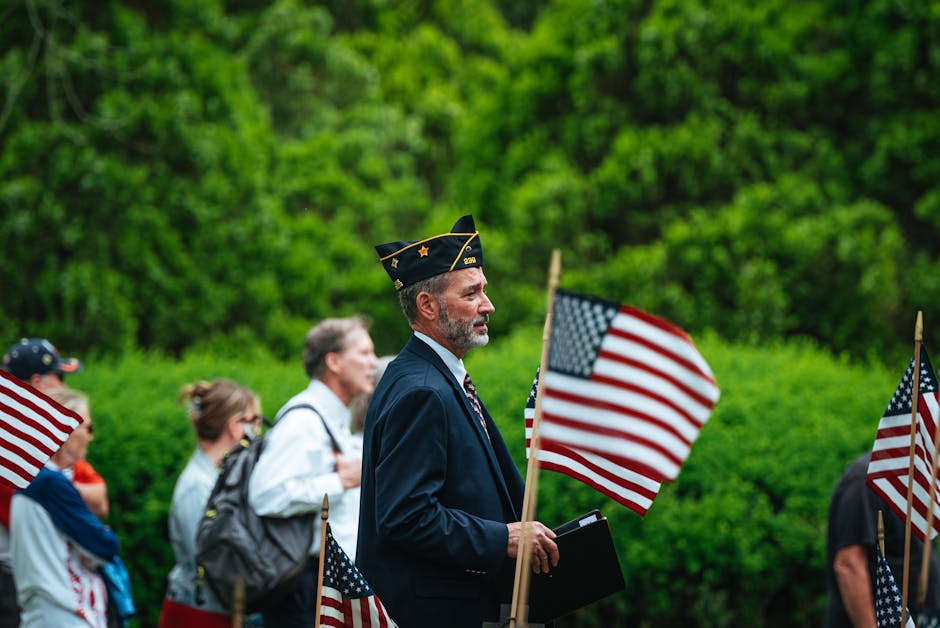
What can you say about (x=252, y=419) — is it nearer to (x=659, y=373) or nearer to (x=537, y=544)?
(x=537, y=544)

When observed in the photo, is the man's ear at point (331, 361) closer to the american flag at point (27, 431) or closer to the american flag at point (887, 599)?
the american flag at point (27, 431)

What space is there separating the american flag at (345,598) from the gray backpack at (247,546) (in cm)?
152

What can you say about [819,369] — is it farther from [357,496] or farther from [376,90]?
[376,90]

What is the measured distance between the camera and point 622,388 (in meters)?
4.00

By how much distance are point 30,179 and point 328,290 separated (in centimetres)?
476

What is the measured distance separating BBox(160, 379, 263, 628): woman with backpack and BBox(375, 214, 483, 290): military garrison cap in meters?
2.25

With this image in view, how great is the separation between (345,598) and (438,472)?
Result: 1.70ft

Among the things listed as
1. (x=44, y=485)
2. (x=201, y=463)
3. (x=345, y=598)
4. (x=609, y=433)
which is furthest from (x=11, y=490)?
(x=609, y=433)

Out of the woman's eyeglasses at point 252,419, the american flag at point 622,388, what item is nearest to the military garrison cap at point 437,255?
the american flag at point 622,388

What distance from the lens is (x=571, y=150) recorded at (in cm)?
1512

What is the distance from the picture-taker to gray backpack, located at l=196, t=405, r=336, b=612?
18.4 feet

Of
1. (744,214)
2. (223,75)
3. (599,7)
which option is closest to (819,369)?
(744,214)

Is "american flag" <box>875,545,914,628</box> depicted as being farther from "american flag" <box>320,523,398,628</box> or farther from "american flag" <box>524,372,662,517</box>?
"american flag" <box>320,523,398,628</box>

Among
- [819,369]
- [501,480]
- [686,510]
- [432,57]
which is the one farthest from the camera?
[432,57]
